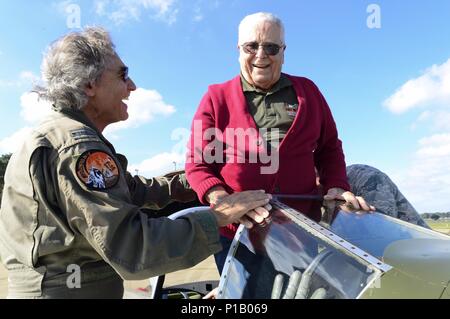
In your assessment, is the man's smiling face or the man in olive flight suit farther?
the man's smiling face

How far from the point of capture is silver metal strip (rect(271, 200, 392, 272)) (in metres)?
1.40

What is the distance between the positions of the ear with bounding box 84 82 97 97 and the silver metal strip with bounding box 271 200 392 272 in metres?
1.09

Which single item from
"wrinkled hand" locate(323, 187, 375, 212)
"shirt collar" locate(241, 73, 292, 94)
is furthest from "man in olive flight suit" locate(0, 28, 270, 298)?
"shirt collar" locate(241, 73, 292, 94)

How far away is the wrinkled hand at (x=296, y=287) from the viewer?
145 centimetres

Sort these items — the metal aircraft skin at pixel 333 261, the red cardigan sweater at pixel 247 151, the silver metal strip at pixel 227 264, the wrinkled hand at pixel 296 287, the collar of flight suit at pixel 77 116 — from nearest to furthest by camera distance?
the metal aircraft skin at pixel 333 261 < the wrinkled hand at pixel 296 287 < the silver metal strip at pixel 227 264 < the collar of flight suit at pixel 77 116 < the red cardigan sweater at pixel 247 151

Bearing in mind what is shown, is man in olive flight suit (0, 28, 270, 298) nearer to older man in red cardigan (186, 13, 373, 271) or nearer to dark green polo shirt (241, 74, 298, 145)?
older man in red cardigan (186, 13, 373, 271)

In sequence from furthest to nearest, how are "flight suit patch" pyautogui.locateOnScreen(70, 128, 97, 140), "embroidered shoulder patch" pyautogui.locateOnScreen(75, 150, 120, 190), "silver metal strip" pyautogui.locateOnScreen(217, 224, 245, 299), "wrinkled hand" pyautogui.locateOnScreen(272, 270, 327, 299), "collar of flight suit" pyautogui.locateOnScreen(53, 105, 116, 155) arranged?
"collar of flight suit" pyautogui.locateOnScreen(53, 105, 116, 155) → "flight suit patch" pyautogui.locateOnScreen(70, 128, 97, 140) → "embroidered shoulder patch" pyautogui.locateOnScreen(75, 150, 120, 190) → "silver metal strip" pyautogui.locateOnScreen(217, 224, 245, 299) → "wrinkled hand" pyautogui.locateOnScreen(272, 270, 327, 299)

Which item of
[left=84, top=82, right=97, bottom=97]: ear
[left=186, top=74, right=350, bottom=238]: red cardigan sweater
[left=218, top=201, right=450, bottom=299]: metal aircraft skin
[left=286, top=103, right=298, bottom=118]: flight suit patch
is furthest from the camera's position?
[left=286, top=103, right=298, bottom=118]: flight suit patch

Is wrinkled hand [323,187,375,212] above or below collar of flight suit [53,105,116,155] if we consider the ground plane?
below

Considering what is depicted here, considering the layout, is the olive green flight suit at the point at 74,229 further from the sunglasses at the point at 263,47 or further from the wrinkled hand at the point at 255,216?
the sunglasses at the point at 263,47

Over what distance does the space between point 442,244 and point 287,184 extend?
83 centimetres

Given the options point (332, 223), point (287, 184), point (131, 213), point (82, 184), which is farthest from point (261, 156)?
point (82, 184)

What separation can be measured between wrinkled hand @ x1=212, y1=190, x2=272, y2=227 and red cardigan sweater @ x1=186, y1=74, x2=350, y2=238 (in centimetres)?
24

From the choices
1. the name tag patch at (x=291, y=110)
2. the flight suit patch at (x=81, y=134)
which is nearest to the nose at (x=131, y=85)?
the flight suit patch at (x=81, y=134)
